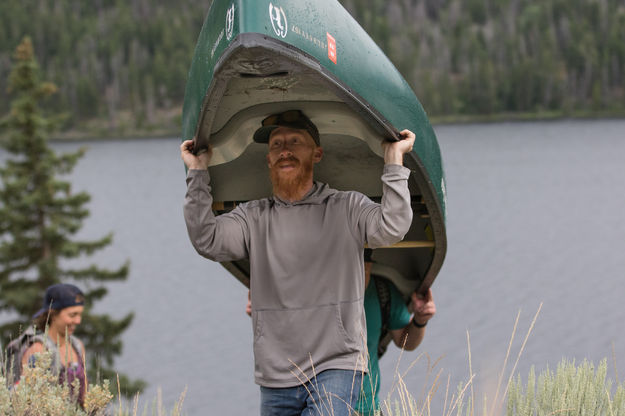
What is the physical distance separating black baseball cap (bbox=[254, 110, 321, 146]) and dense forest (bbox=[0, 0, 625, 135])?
A: 327ft

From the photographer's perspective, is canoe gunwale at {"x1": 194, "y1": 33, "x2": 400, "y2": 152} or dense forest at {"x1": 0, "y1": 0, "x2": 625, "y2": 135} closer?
canoe gunwale at {"x1": 194, "y1": 33, "x2": 400, "y2": 152}

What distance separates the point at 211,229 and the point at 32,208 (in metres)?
16.4

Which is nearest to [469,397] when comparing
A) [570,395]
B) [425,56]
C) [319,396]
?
[570,395]

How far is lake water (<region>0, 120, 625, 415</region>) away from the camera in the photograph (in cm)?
2114

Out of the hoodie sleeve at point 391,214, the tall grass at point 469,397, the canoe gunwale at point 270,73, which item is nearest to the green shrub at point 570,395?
the tall grass at point 469,397

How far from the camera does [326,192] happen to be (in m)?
3.43

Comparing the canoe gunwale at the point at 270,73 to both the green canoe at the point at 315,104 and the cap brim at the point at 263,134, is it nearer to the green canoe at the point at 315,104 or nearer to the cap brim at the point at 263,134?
the green canoe at the point at 315,104

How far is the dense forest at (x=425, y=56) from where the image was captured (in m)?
104

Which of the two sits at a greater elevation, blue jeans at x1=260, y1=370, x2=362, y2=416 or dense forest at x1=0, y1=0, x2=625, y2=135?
dense forest at x1=0, y1=0, x2=625, y2=135

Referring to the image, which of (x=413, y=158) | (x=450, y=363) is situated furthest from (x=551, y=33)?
(x=413, y=158)

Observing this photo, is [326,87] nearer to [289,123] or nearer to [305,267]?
[289,123]

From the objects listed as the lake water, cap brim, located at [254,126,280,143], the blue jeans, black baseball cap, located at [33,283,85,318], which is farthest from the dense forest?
the blue jeans

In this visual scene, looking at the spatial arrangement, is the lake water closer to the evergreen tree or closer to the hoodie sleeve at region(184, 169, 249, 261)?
the hoodie sleeve at region(184, 169, 249, 261)

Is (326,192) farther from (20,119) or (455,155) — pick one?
(455,155)
